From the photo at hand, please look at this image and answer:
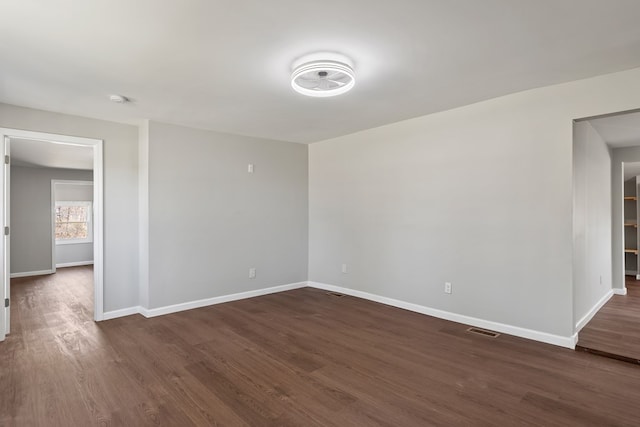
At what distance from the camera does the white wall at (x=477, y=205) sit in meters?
3.12

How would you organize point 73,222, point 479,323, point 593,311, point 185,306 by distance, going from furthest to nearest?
point 73,222
point 185,306
point 593,311
point 479,323

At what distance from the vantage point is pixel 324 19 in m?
2.04

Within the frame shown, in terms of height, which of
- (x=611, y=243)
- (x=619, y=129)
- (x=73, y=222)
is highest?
(x=619, y=129)

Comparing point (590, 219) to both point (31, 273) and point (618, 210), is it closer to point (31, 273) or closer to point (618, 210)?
point (618, 210)

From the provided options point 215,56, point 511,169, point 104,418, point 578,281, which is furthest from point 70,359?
point 578,281

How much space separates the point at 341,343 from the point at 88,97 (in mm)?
3422

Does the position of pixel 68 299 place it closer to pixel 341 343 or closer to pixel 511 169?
pixel 341 343

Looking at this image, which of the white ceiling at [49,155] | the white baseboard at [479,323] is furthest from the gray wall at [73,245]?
the white baseboard at [479,323]

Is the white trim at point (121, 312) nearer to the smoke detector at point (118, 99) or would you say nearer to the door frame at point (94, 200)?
the door frame at point (94, 200)

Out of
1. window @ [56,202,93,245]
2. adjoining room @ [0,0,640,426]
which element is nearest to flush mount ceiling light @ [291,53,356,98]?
adjoining room @ [0,0,640,426]

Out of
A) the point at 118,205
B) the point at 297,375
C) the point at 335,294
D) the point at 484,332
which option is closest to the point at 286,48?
the point at 297,375

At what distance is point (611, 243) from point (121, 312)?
23.0ft

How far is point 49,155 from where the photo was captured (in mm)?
5980

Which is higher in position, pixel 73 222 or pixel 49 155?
pixel 49 155
